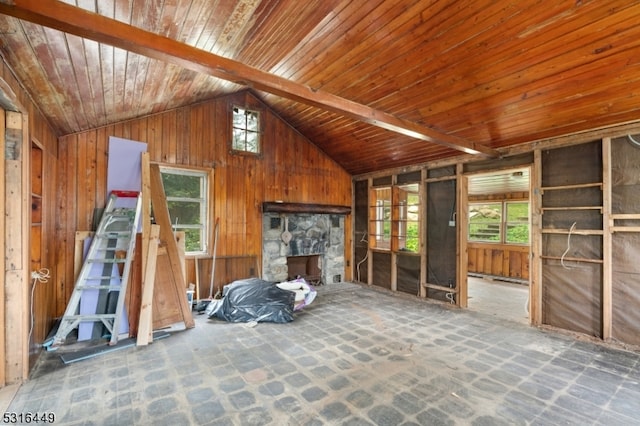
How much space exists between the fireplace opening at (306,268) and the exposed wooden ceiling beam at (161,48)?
12.7ft

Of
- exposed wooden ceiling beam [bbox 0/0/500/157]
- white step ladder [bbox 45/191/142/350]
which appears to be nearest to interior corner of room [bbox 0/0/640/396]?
exposed wooden ceiling beam [bbox 0/0/500/157]

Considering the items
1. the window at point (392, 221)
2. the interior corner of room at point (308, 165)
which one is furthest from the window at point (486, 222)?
the window at point (392, 221)

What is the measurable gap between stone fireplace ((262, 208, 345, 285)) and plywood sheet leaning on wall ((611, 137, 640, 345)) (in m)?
4.51

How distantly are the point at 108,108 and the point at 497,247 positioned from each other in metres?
8.71

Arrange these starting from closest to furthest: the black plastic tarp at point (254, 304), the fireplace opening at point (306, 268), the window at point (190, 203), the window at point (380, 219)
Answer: the black plastic tarp at point (254, 304) → the window at point (190, 203) → the fireplace opening at point (306, 268) → the window at point (380, 219)

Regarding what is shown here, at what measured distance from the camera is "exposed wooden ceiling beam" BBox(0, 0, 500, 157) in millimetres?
1583

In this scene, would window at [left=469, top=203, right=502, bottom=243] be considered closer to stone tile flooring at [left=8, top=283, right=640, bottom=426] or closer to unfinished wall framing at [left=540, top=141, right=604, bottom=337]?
unfinished wall framing at [left=540, top=141, right=604, bottom=337]

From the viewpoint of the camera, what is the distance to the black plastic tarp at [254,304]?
407cm

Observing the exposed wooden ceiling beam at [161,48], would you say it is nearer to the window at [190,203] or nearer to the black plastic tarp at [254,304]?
the black plastic tarp at [254,304]

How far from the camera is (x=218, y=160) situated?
5285mm

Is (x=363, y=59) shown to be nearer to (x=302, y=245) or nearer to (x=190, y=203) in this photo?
(x=190, y=203)

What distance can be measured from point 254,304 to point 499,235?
22.8ft

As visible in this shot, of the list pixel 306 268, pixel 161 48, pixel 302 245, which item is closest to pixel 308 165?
pixel 302 245

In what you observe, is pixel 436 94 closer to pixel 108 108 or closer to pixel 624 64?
pixel 624 64
